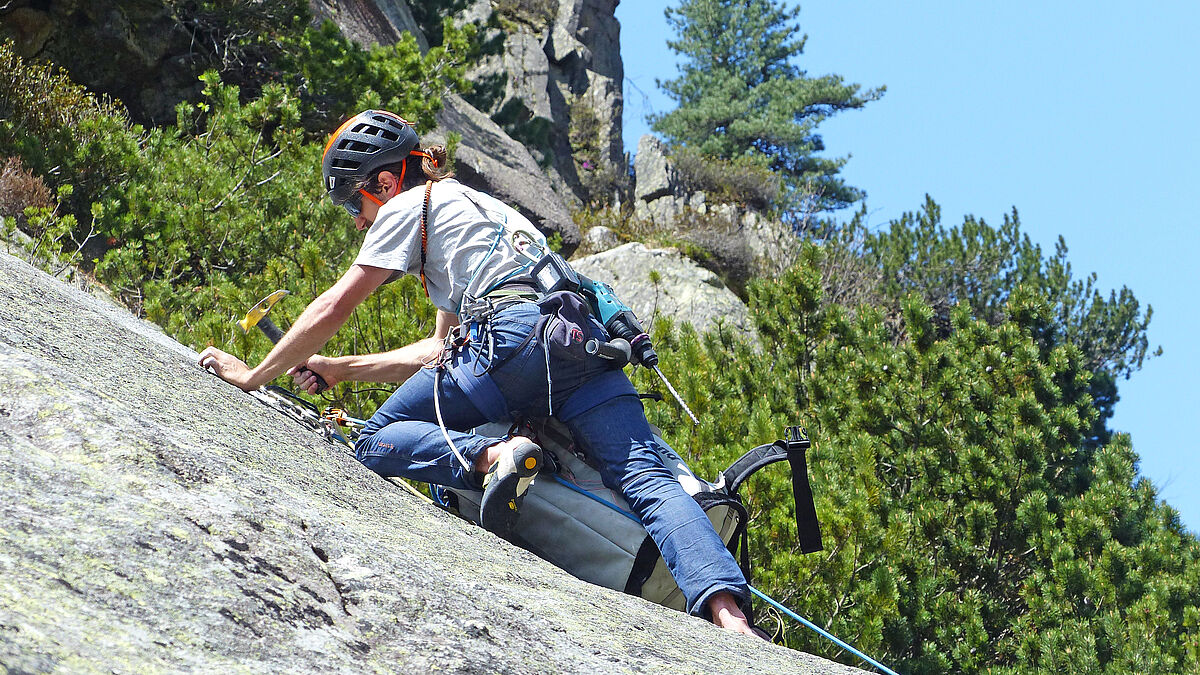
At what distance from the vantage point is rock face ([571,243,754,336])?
14484mm

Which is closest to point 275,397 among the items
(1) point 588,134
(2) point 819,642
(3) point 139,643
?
(3) point 139,643

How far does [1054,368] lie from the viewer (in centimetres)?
902

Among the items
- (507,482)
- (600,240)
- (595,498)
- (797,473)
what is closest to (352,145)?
(507,482)

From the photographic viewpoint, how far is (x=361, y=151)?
399 cm

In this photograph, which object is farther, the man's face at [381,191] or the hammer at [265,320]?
the hammer at [265,320]

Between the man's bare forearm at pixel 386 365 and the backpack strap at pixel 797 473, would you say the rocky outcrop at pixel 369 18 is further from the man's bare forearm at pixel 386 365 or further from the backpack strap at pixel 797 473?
the backpack strap at pixel 797 473

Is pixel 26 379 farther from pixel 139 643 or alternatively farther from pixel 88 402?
pixel 139 643

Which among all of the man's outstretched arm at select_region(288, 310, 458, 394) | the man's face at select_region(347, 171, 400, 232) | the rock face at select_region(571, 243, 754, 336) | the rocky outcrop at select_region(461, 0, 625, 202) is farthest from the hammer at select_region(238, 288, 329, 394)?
the rocky outcrop at select_region(461, 0, 625, 202)

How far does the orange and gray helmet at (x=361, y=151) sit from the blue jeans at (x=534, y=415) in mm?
783

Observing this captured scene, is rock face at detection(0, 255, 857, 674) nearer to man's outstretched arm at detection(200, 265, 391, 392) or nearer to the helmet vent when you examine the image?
man's outstretched arm at detection(200, 265, 391, 392)

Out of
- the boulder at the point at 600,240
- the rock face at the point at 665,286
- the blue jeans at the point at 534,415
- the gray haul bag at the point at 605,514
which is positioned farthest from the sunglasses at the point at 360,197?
the boulder at the point at 600,240

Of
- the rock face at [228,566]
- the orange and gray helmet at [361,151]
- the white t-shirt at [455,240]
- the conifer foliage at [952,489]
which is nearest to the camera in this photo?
the rock face at [228,566]

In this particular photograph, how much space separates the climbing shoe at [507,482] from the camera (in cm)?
347

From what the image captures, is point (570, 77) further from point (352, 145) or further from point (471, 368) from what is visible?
point (471, 368)
